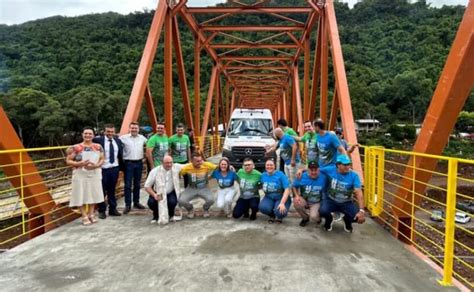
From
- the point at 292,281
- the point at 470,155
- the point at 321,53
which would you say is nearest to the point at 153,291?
the point at 292,281

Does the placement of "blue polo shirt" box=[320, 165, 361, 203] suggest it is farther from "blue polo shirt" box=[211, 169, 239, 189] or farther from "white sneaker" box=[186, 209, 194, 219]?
"white sneaker" box=[186, 209, 194, 219]

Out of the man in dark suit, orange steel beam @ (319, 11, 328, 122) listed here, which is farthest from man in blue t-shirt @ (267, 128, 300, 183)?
orange steel beam @ (319, 11, 328, 122)

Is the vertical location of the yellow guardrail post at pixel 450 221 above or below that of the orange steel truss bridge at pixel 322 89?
below

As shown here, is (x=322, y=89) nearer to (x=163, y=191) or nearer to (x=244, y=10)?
(x=244, y=10)

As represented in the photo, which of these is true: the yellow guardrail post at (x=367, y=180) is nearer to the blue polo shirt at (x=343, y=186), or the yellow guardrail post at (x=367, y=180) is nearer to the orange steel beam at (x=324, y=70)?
the blue polo shirt at (x=343, y=186)

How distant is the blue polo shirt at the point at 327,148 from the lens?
19.9 feet

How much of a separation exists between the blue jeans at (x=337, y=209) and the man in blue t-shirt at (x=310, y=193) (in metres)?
0.20

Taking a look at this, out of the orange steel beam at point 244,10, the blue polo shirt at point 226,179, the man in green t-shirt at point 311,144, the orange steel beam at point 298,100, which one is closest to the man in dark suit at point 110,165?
the blue polo shirt at point 226,179

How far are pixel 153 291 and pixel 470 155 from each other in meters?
53.9

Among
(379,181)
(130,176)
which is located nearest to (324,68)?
(379,181)

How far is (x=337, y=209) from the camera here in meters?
5.28

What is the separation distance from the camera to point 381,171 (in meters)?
6.02

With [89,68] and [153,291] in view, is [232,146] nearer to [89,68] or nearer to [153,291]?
[153,291]

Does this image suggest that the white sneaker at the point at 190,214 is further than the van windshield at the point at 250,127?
No
